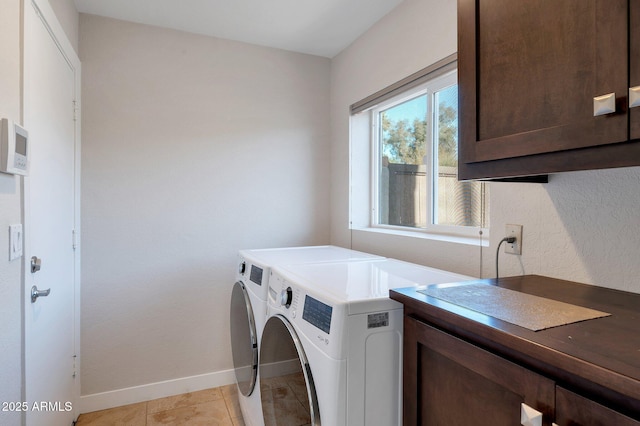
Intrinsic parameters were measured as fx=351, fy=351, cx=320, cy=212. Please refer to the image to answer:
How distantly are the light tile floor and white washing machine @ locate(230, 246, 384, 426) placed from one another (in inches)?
9.7

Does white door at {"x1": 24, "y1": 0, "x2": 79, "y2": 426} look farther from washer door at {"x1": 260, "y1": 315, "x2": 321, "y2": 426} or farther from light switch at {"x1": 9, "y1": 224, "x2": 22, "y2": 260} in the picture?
washer door at {"x1": 260, "y1": 315, "x2": 321, "y2": 426}

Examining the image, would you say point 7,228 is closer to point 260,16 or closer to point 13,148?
point 13,148

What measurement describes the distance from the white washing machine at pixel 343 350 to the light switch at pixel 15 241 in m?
0.91

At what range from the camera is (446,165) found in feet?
6.08

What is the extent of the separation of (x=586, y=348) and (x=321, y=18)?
2.14 m

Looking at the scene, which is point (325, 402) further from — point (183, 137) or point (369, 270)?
point (183, 137)

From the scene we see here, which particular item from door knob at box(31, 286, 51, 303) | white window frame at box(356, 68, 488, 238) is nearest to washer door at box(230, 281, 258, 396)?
door knob at box(31, 286, 51, 303)

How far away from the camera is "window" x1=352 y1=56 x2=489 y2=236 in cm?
177

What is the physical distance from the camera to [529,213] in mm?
1271

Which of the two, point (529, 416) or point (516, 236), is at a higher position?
point (516, 236)

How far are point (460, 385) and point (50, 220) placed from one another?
1789 mm

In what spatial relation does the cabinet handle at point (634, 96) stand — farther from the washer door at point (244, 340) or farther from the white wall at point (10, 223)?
the white wall at point (10, 223)

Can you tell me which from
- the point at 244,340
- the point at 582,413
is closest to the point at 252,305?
the point at 244,340

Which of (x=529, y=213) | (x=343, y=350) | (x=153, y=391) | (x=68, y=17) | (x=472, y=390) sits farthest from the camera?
(x=153, y=391)
